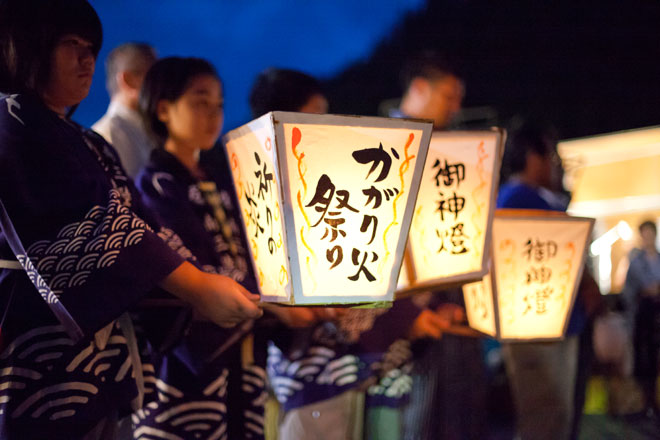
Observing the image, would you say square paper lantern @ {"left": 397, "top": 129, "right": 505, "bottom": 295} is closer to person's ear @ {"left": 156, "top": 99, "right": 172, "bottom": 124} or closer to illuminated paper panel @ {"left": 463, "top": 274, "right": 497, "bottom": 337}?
illuminated paper panel @ {"left": 463, "top": 274, "right": 497, "bottom": 337}

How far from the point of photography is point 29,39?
1.50 metres

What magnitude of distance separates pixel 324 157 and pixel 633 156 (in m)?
9.59

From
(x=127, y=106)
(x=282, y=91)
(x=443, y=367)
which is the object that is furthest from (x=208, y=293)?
(x=127, y=106)

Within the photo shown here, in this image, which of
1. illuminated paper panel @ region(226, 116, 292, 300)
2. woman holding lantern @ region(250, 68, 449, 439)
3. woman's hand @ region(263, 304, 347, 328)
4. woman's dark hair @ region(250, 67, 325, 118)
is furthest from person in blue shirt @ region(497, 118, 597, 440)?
illuminated paper panel @ region(226, 116, 292, 300)

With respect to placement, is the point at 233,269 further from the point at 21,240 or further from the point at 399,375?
the point at 399,375

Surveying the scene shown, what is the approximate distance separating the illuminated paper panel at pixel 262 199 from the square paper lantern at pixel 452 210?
566 mm

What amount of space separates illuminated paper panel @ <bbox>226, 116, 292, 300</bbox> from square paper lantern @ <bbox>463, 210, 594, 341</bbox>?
1152 millimetres

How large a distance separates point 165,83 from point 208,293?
3.32ft

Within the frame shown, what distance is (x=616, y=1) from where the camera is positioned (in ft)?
31.1

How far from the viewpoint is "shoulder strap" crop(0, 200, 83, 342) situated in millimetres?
1337

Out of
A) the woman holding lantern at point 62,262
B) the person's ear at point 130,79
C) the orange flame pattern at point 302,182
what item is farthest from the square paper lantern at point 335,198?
the person's ear at point 130,79

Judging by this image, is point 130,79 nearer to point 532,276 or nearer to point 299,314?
point 299,314

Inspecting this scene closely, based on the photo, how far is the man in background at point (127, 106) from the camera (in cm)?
292

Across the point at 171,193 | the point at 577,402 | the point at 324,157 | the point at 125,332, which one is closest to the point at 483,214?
the point at 324,157
